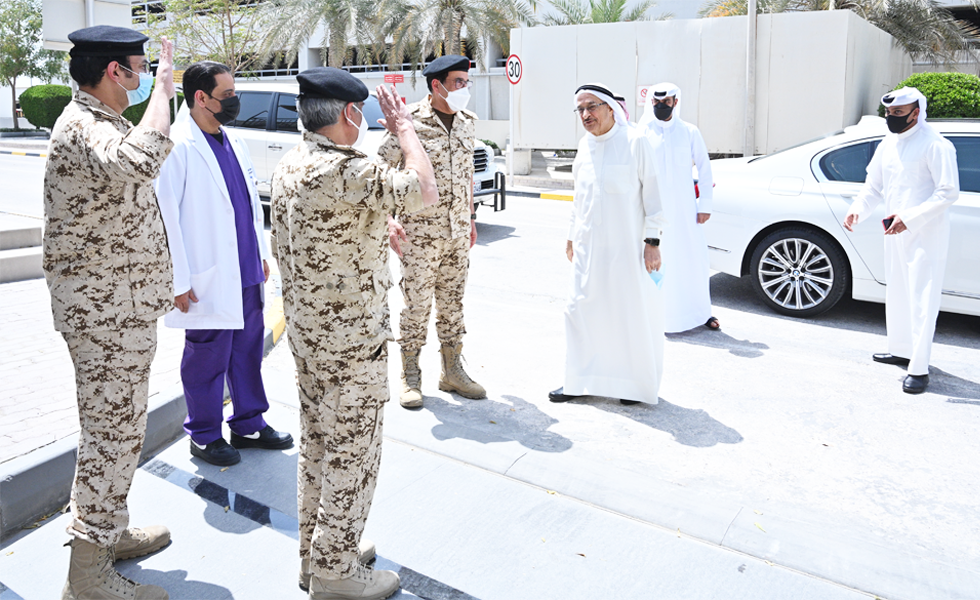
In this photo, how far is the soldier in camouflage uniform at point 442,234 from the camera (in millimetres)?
5012

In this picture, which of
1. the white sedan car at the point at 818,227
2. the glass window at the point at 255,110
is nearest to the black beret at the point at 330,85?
the white sedan car at the point at 818,227

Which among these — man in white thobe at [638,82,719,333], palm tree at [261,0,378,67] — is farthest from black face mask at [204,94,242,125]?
palm tree at [261,0,378,67]

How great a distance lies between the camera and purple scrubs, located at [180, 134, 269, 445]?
4.16m

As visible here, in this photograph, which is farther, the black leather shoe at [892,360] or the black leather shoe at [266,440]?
the black leather shoe at [892,360]

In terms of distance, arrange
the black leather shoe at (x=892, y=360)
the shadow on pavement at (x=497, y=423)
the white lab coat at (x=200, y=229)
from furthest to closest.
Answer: the black leather shoe at (x=892, y=360)
the shadow on pavement at (x=497, y=423)
the white lab coat at (x=200, y=229)

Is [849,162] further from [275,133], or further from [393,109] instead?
[275,133]

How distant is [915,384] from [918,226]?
3.39 ft

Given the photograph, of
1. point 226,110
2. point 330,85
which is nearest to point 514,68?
point 226,110

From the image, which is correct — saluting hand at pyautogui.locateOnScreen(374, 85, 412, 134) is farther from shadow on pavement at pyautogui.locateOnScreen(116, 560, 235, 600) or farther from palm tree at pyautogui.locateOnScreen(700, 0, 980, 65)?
palm tree at pyautogui.locateOnScreen(700, 0, 980, 65)

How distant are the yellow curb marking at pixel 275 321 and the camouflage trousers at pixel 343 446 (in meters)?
3.45

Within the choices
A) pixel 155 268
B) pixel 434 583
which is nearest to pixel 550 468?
pixel 434 583

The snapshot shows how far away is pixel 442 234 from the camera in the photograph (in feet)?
16.6

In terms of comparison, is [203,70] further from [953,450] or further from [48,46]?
[953,450]

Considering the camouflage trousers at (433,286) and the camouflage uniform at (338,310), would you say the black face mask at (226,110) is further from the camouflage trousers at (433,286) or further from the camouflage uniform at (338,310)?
the camouflage trousers at (433,286)
